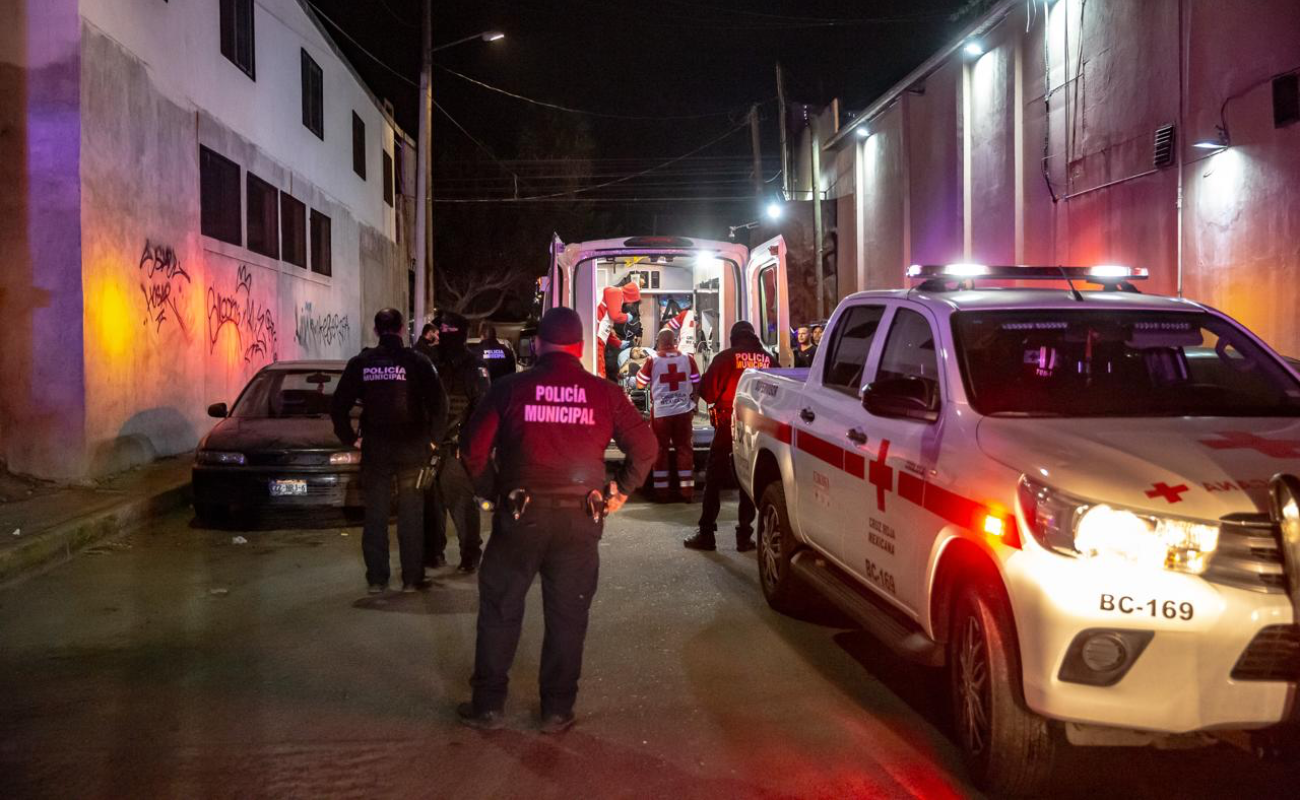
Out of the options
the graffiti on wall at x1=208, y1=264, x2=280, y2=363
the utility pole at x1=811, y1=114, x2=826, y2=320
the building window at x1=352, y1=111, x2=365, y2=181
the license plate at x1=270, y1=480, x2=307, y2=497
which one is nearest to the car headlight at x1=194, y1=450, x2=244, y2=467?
the license plate at x1=270, y1=480, x2=307, y2=497

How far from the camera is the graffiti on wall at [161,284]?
1312 centimetres

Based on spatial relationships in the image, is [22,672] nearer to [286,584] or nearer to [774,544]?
[286,584]

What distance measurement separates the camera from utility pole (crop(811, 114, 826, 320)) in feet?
87.5

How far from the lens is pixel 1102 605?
3.63 m

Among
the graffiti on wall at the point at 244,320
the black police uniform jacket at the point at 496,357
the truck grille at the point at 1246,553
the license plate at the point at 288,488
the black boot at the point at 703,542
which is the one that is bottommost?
the black boot at the point at 703,542

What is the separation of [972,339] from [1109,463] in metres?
1.26

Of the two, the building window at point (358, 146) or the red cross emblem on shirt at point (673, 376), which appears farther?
the building window at point (358, 146)

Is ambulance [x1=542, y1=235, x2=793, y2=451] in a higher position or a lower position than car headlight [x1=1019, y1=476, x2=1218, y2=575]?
higher

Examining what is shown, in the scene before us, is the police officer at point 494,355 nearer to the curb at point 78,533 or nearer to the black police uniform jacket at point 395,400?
the curb at point 78,533

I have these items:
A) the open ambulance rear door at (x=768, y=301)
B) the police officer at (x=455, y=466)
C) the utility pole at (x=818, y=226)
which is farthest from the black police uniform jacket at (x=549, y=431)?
the utility pole at (x=818, y=226)

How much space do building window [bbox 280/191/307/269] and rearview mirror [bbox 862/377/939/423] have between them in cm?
1674

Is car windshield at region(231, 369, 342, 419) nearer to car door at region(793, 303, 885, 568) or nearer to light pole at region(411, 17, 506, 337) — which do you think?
car door at region(793, 303, 885, 568)

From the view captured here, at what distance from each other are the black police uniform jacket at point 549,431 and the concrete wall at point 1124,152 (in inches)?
345

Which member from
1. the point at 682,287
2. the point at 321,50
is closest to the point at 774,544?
the point at 682,287
